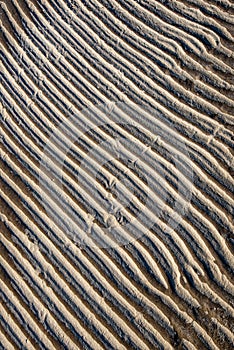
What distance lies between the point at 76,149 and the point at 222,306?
2.32m

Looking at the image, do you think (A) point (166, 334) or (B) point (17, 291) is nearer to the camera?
(A) point (166, 334)

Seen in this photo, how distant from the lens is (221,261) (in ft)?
12.6

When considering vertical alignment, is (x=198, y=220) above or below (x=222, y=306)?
above

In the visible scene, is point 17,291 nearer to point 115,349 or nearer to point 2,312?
point 2,312

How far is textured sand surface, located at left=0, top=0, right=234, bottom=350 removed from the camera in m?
3.83

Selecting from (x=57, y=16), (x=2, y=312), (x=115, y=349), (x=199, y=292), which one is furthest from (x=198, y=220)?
(x=57, y=16)

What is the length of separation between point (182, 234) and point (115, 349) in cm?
128

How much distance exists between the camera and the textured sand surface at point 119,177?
383 cm

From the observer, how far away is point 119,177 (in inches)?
173

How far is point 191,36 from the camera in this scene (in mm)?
4820

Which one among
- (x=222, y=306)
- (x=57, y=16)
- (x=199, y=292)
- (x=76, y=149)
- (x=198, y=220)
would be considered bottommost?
(x=222, y=306)

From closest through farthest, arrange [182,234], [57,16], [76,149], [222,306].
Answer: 1. [222,306]
2. [182,234]
3. [76,149]
4. [57,16]

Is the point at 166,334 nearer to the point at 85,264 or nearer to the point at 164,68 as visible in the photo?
the point at 85,264

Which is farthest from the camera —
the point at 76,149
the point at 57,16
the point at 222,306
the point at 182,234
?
the point at 57,16
